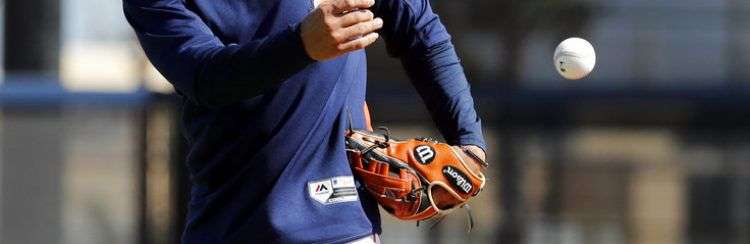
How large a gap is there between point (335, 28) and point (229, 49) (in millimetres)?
225

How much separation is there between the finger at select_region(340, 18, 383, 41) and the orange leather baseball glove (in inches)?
20.5

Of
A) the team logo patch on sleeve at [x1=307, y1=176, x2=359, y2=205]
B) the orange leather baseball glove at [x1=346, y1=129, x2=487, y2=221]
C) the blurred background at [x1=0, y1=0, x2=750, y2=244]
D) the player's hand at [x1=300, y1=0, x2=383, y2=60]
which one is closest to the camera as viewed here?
the player's hand at [x1=300, y1=0, x2=383, y2=60]

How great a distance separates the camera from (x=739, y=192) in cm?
623

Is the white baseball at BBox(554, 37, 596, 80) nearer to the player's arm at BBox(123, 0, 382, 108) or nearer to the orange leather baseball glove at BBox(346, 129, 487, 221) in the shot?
the orange leather baseball glove at BBox(346, 129, 487, 221)

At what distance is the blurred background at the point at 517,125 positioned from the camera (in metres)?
6.12

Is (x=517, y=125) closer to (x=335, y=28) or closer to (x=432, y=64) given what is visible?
(x=432, y=64)

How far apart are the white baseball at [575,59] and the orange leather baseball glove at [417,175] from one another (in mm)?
328

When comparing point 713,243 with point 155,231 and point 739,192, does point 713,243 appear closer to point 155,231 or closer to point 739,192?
point 739,192

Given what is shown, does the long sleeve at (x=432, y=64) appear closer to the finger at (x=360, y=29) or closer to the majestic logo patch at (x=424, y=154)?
the majestic logo patch at (x=424, y=154)

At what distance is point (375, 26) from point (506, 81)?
3.71 metres

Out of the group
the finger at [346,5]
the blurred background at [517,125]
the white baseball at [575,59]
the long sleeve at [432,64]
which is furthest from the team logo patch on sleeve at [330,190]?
the blurred background at [517,125]

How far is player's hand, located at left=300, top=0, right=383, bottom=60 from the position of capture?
240cm

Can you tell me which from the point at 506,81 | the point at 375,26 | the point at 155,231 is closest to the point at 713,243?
the point at 506,81

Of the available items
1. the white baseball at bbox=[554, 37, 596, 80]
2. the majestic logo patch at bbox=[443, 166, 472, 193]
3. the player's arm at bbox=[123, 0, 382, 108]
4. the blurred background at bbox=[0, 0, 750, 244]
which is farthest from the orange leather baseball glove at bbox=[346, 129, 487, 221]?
the blurred background at bbox=[0, 0, 750, 244]
